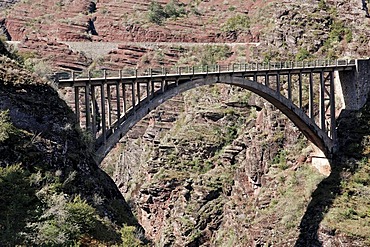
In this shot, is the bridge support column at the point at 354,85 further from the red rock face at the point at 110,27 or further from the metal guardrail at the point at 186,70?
the red rock face at the point at 110,27

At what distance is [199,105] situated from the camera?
169ft

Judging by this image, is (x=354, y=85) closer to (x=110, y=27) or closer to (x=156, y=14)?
(x=156, y=14)

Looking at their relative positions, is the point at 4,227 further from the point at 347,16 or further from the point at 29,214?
the point at 347,16

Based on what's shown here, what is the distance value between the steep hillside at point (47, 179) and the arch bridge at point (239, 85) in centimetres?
275

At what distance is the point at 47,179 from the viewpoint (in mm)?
15336

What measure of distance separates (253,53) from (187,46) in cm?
1099

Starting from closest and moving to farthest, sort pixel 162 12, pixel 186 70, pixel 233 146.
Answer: pixel 186 70 → pixel 233 146 → pixel 162 12

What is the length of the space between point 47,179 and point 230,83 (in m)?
17.9

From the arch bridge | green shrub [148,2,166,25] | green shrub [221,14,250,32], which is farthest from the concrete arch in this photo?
green shrub [148,2,166,25]

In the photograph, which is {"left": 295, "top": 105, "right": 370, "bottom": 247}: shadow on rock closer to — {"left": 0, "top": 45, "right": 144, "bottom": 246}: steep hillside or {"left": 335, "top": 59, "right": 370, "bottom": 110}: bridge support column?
{"left": 335, "top": 59, "right": 370, "bottom": 110}: bridge support column

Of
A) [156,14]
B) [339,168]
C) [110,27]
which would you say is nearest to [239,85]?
[339,168]

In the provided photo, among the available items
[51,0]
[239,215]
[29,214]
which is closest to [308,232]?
[239,215]

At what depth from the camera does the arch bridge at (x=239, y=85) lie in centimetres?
2253

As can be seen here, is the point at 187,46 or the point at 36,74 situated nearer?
the point at 36,74
